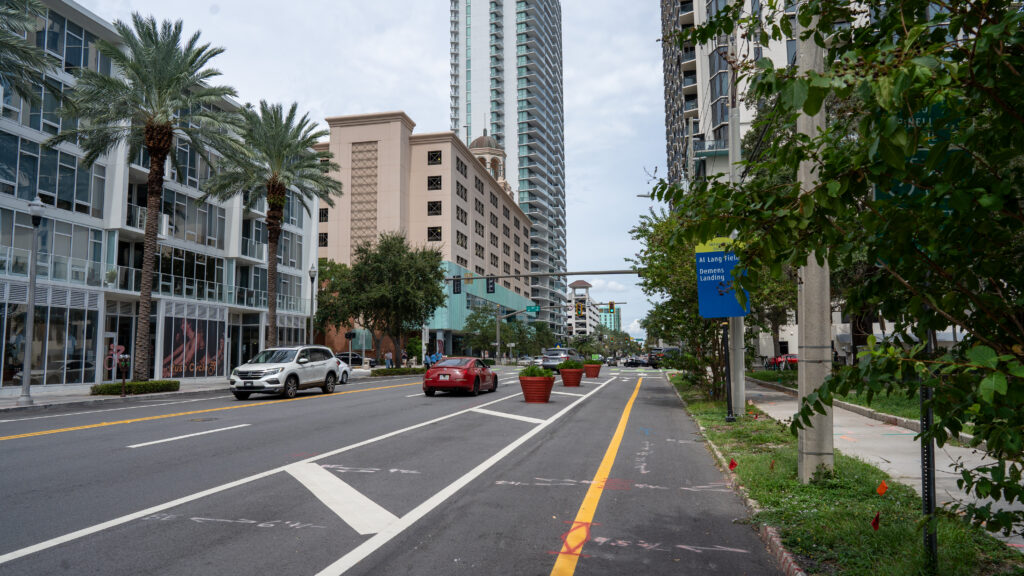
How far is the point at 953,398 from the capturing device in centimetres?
270

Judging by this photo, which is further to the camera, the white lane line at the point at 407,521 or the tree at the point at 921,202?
the white lane line at the point at 407,521

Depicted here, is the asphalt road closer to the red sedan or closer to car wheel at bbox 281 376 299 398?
car wheel at bbox 281 376 299 398

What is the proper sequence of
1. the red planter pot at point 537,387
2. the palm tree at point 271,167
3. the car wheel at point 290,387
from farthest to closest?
the palm tree at point 271,167 → the car wheel at point 290,387 → the red planter pot at point 537,387

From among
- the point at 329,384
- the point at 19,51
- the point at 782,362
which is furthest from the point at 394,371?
the point at 19,51

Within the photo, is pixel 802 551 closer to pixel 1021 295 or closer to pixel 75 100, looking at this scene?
pixel 1021 295

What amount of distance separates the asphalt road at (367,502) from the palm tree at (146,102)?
14.5m

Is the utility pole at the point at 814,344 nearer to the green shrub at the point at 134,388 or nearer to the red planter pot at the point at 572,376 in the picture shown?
the red planter pot at the point at 572,376

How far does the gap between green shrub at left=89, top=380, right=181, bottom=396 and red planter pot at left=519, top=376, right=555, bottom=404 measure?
14.4 metres

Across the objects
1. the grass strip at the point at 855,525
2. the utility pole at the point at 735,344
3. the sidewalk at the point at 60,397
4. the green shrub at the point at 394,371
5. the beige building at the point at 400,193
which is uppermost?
the beige building at the point at 400,193

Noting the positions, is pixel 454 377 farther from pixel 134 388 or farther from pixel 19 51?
pixel 19 51

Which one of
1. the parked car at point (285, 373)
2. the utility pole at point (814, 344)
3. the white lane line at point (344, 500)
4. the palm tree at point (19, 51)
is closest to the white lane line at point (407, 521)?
the white lane line at point (344, 500)

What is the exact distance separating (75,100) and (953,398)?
95.2 ft

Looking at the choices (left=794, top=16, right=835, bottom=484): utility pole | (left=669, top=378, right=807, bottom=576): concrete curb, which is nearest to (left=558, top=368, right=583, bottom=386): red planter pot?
(left=669, top=378, right=807, bottom=576): concrete curb

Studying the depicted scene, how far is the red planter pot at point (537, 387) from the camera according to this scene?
18.5 meters
